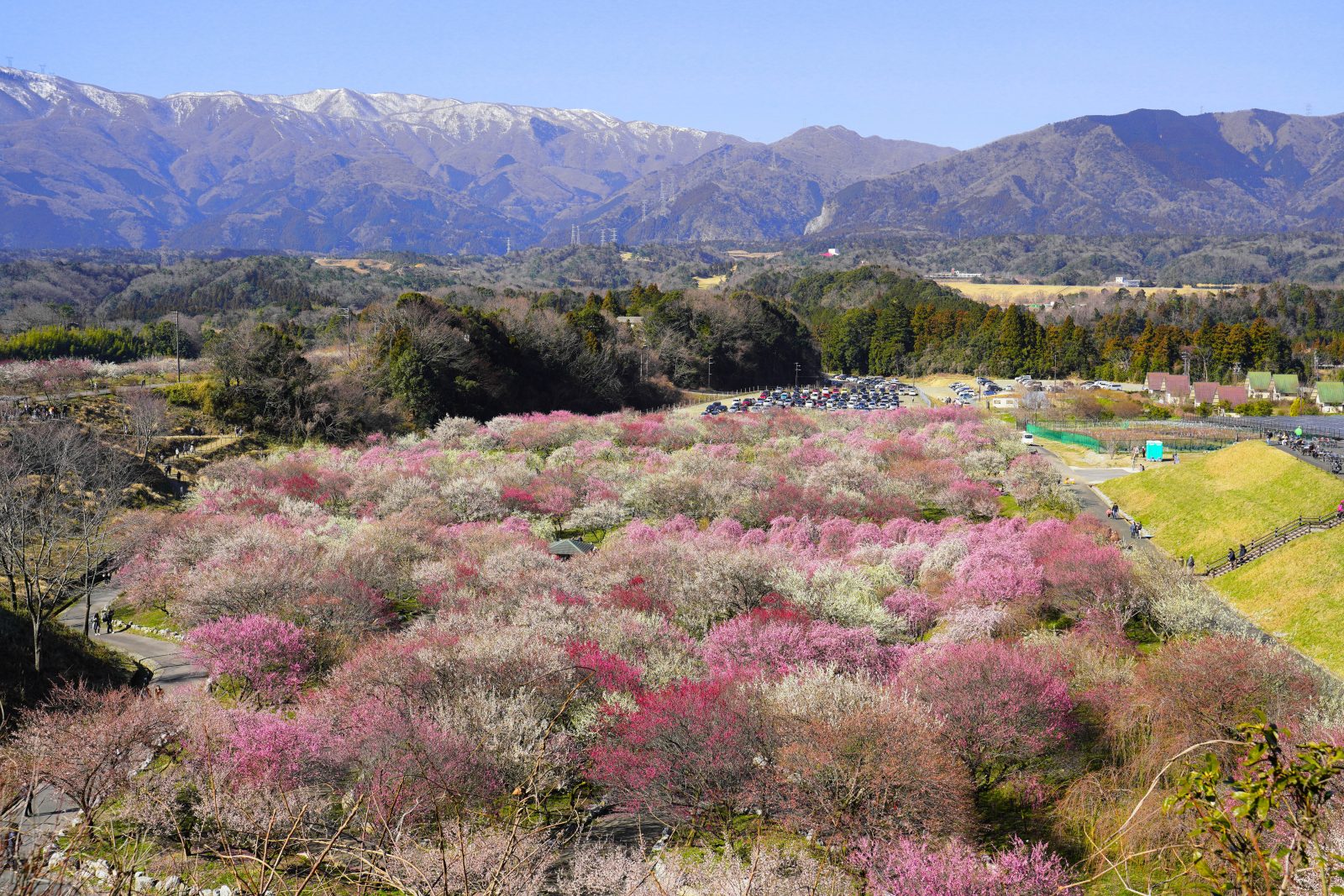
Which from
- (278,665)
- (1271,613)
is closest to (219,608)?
(278,665)

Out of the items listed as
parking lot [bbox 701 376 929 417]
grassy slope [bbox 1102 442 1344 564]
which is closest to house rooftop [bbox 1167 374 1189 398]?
parking lot [bbox 701 376 929 417]

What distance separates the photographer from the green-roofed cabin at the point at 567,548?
30.8m

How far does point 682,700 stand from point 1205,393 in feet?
244

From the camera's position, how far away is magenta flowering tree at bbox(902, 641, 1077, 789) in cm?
1697

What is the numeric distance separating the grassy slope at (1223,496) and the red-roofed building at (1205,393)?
3697 centimetres

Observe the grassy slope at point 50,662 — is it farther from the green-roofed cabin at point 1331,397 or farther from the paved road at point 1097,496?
the green-roofed cabin at point 1331,397

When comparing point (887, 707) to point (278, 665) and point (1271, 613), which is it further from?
point (1271, 613)

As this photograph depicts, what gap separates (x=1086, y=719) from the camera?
18953 millimetres

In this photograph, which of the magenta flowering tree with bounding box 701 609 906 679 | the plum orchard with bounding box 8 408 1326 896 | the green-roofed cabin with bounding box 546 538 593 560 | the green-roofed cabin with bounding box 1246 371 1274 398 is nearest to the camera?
the plum orchard with bounding box 8 408 1326 896

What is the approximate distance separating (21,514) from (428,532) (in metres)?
12.0

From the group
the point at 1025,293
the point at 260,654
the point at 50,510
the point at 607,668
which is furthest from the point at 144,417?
the point at 1025,293

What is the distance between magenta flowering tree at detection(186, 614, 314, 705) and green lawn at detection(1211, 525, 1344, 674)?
2522cm

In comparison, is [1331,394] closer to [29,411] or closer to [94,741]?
[94,741]

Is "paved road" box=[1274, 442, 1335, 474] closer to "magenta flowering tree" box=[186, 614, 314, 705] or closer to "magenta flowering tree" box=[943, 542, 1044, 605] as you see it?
"magenta flowering tree" box=[943, 542, 1044, 605]
